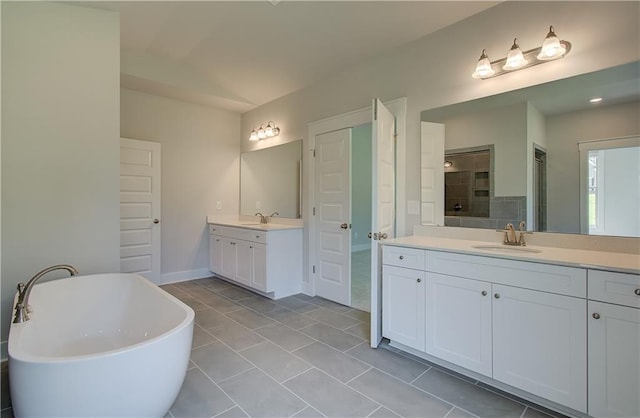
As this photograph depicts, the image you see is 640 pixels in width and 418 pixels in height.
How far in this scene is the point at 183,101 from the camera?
4543mm

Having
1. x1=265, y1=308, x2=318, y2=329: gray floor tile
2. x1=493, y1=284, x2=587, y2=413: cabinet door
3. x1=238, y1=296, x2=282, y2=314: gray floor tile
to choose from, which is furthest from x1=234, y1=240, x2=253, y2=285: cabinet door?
x1=493, y1=284, x2=587, y2=413: cabinet door

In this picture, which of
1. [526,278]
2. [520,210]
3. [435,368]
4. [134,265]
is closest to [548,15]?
[520,210]

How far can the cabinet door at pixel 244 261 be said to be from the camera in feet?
12.9

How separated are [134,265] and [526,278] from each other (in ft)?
14.6

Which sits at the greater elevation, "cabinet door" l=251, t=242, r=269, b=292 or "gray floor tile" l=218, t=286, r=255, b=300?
"cabinet door" l=251, t=242, r=269, b=292

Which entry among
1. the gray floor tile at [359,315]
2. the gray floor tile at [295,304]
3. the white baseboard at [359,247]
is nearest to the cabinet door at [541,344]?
the gray floor tile at [359,315]

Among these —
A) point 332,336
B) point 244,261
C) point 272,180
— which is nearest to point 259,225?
point 244,261

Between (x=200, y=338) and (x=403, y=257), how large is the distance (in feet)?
6.26

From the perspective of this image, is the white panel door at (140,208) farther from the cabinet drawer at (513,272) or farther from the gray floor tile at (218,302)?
the cabinet drawer at (513,272)

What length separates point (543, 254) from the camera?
186 centimetres

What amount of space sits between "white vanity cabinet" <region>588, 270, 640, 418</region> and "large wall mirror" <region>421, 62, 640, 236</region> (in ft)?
2.02

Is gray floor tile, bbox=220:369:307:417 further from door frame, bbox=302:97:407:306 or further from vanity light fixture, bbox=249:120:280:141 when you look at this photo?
vanity light fixture, bbox=249:120:280:141

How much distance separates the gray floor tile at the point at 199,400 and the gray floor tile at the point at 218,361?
0.31ft

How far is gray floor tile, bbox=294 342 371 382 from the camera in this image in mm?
2129
